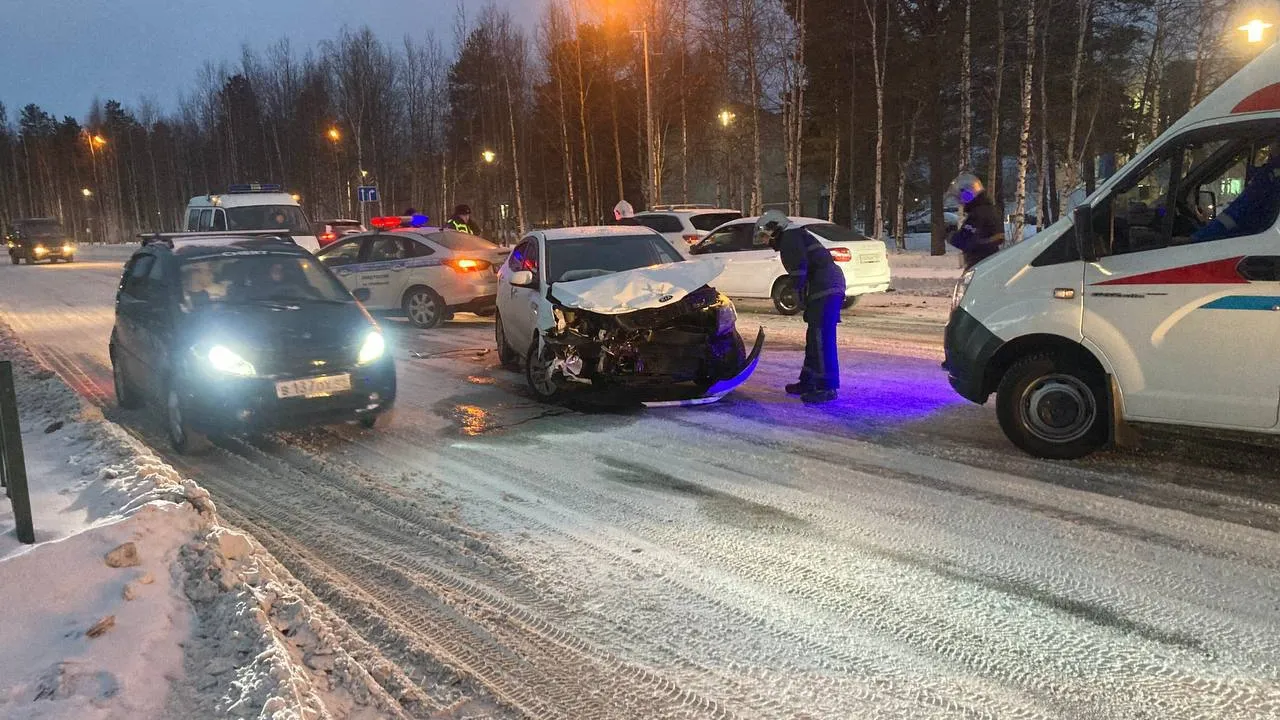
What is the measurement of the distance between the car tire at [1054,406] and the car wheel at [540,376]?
3774mm

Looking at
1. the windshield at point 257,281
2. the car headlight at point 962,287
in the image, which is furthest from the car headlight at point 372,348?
the car headlight at point 962,287

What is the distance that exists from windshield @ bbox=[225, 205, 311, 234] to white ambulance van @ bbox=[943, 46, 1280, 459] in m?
15.6

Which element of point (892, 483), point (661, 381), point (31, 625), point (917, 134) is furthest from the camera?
point (917, 134)

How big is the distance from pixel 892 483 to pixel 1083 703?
2.42 meters

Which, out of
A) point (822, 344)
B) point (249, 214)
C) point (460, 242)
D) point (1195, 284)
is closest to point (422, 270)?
point (460, 242)

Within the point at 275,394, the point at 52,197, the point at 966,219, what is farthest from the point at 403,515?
the point at 52,197

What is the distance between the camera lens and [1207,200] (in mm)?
5145

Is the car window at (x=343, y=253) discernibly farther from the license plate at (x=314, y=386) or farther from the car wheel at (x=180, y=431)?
the license plate at (x=314, y=386)

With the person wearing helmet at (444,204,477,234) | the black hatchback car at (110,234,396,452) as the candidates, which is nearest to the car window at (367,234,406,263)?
the person wearing helmet at (444,204,477,234)

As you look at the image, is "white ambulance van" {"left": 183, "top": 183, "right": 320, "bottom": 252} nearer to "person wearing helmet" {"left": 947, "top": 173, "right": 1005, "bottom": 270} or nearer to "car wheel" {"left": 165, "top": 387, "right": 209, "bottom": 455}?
"car wheel" {"left": 165, "top": 387, "right": 209, "bottom": 455}

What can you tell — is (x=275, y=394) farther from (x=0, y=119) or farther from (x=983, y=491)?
(x=0, y=119)

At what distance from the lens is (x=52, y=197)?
→ 83875 mm

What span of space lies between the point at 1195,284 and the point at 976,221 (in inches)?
219

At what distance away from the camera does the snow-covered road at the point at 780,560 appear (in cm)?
312
